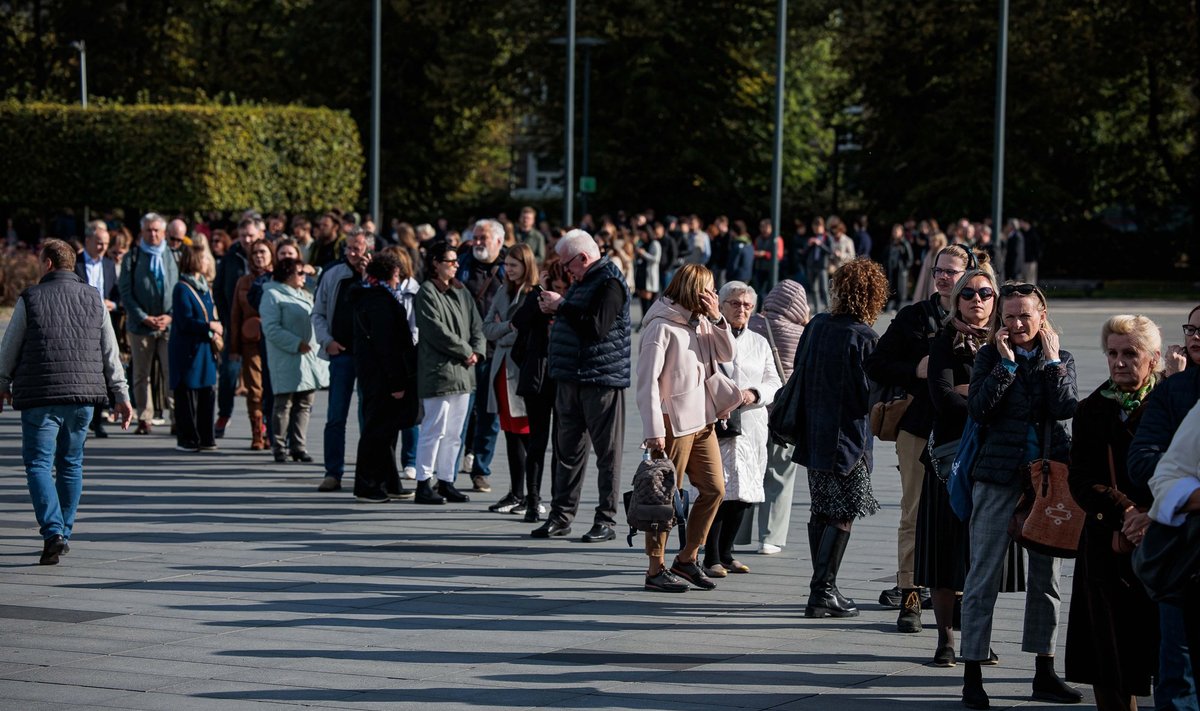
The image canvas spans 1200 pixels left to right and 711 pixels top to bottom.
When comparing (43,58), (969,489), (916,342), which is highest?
(43,58)

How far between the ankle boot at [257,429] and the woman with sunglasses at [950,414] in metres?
8.80

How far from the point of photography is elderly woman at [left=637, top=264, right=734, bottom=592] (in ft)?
31.7

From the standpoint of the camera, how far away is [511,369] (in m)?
12.4

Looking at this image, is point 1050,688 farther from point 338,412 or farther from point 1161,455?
point 338,412

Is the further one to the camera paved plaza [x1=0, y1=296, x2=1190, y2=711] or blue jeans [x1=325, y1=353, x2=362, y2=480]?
blue jeans [x1=325, y1=353, x2=362, y2=480]

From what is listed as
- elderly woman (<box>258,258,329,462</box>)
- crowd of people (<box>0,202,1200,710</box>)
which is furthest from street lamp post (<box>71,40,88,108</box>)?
elderly woman (<box>258,258,329,462</box>)

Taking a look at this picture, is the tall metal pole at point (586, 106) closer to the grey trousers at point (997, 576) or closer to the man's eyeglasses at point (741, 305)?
the man's eyeglasses at point (741, 305)

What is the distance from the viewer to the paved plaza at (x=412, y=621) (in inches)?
287

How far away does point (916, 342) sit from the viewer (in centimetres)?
861

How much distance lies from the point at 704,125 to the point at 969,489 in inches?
1638

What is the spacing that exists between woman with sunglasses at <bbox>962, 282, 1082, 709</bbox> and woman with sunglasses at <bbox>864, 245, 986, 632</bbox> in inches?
42.2

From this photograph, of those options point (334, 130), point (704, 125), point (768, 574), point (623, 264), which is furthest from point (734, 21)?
point (768, 574)

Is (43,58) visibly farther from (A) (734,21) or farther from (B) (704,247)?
(B) (704,247)

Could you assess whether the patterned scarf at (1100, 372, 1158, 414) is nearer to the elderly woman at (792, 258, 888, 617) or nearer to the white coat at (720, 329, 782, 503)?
the elderly woman at (792, 258, 888, 617)
